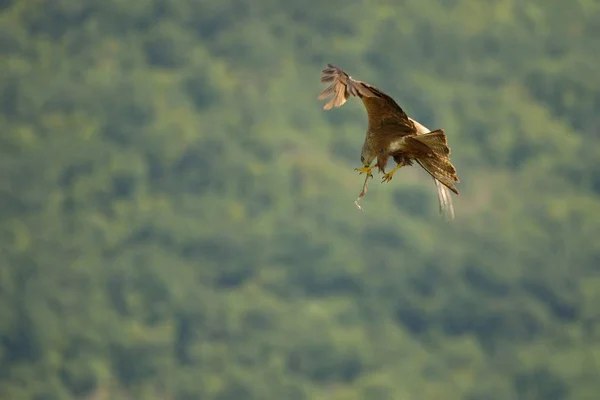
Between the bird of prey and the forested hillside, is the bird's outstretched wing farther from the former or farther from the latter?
the forested hillside

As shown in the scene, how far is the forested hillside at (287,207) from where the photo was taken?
76000 mm

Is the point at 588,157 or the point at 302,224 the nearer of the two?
the point at 302,224

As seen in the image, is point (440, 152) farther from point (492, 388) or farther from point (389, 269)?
point (389, 269)

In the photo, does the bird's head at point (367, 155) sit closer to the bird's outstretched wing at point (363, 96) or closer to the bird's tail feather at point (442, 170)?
the bird's outstretched wing at point (363, 96)

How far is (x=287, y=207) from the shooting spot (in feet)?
291

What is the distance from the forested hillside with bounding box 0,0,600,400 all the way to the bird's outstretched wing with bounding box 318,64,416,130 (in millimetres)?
61446

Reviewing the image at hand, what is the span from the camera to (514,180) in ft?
292

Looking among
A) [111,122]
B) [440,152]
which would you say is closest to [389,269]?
[111,122]

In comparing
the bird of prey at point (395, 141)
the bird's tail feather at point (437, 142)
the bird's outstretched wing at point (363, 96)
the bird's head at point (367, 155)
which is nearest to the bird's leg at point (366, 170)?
the bird of prey at point (395, 141)

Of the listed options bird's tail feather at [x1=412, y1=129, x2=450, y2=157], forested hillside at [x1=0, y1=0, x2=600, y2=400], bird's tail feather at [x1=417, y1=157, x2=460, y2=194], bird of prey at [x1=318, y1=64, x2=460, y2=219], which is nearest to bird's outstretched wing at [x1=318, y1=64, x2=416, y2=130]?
bird of prey at [x1=318, y1=64, x2=460, y2=219]

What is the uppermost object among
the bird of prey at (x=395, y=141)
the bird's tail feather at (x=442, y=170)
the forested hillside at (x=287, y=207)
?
the forested hillside at (x=287, y=207)

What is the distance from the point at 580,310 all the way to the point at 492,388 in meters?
9.18

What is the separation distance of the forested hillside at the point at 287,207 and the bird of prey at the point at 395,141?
2408 inches

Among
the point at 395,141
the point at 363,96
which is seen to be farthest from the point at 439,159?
the point at 363,96
